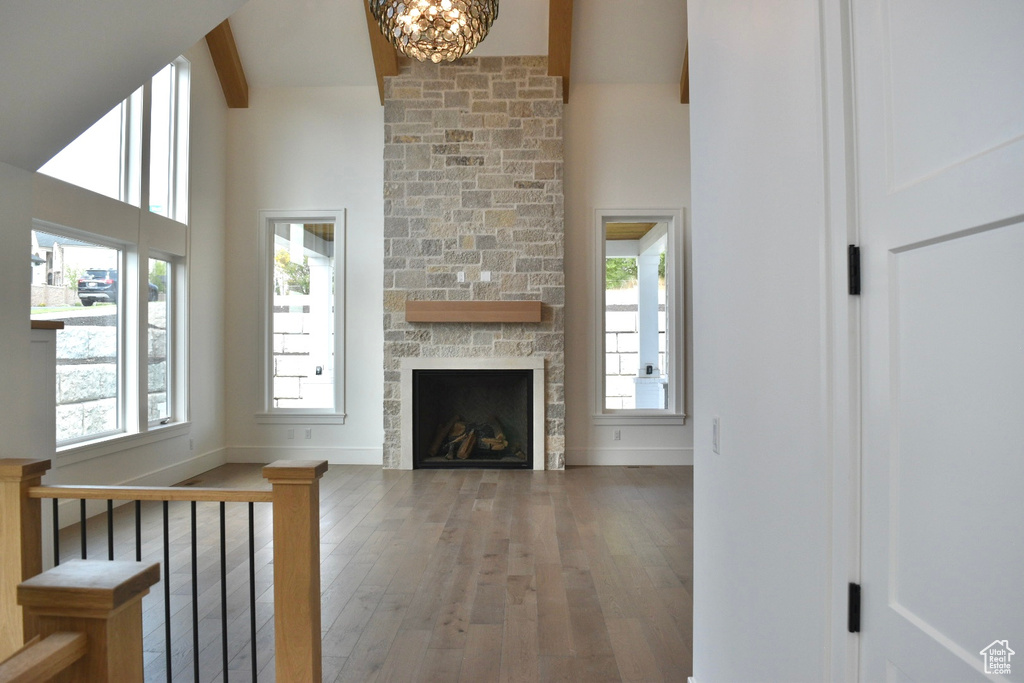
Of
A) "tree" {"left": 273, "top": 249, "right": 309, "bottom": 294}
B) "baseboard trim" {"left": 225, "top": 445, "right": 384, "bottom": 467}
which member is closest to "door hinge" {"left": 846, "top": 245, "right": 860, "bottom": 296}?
"baseboard trim" {"left": 225, "top": 445, "right": 384, "bottom": 467}

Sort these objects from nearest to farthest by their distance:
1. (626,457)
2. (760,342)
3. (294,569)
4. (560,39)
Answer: (760,342) → (294,569) → (560,39) → (626,457)

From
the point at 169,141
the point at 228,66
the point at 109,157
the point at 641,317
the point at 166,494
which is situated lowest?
the point at 166,494

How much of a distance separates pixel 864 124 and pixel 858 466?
60 cm

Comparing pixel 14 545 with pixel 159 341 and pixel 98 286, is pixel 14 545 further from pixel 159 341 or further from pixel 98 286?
pixel 159 341

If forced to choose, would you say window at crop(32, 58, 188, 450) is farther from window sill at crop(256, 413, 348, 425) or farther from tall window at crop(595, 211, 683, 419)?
tall window at crop(595, 211, 683, 419)

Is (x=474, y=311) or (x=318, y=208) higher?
(x=318, y=208)

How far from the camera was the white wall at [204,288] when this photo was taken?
5.70m

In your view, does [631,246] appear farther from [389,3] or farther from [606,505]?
[389,3]

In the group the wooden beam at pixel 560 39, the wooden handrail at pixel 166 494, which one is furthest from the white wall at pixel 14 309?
the wooden beam at pixel 560 39

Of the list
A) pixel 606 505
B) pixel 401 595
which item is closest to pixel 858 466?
pixel 401 595

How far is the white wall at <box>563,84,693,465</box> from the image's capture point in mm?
6406

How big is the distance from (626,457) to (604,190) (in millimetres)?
2770

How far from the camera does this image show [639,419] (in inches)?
253

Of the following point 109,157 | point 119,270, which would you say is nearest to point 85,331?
point 119,270
